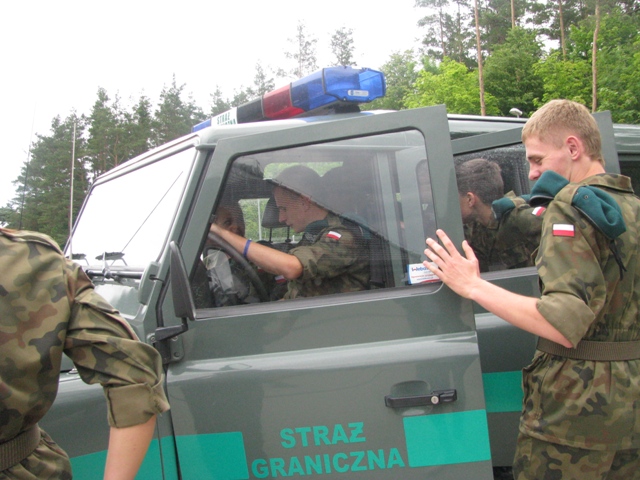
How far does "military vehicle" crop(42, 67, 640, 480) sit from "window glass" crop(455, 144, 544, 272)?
1.84 ft

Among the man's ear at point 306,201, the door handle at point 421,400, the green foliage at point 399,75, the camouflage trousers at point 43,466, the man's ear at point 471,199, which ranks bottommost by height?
the door handle at point 421,400

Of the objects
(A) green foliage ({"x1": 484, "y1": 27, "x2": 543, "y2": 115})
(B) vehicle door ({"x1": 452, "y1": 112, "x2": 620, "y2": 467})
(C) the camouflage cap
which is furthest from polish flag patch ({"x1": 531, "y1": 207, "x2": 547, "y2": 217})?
(A) green foliage ({"x1": 484, "y1": 27, "x2": 543, "y2": 115})

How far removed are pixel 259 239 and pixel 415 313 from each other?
0.57m

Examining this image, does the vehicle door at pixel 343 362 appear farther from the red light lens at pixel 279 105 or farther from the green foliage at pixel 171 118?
the green foliage at pixel 171 118

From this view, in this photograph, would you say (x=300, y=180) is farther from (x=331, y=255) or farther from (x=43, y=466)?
(x=43, y=466)

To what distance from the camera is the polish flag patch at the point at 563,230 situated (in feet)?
5.06

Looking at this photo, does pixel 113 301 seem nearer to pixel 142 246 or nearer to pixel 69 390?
pixel 142 246

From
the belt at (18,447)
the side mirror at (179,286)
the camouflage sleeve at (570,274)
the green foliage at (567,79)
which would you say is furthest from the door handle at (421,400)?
the green foliage at (567,79)

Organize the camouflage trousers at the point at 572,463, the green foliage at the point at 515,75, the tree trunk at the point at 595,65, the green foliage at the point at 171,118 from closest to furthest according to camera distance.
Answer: the camouflage trousers at the point at 572,463
the tree trunk at the point at 595,65
the green foliage at the point at 515,75
the green foliage at the point at 171,118

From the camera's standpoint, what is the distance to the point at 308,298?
5.88 feet

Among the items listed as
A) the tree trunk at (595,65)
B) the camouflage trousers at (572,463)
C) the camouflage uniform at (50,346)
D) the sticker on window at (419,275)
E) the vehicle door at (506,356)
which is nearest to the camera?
the camouflage uniform at (50,346)

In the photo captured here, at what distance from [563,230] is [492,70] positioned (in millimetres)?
32637

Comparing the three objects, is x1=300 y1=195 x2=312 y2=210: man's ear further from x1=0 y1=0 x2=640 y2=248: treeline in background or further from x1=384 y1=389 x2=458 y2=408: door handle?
x1=0 y1=0 x2=640 y2=248: treeline in background

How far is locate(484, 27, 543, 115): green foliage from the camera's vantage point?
101ft
